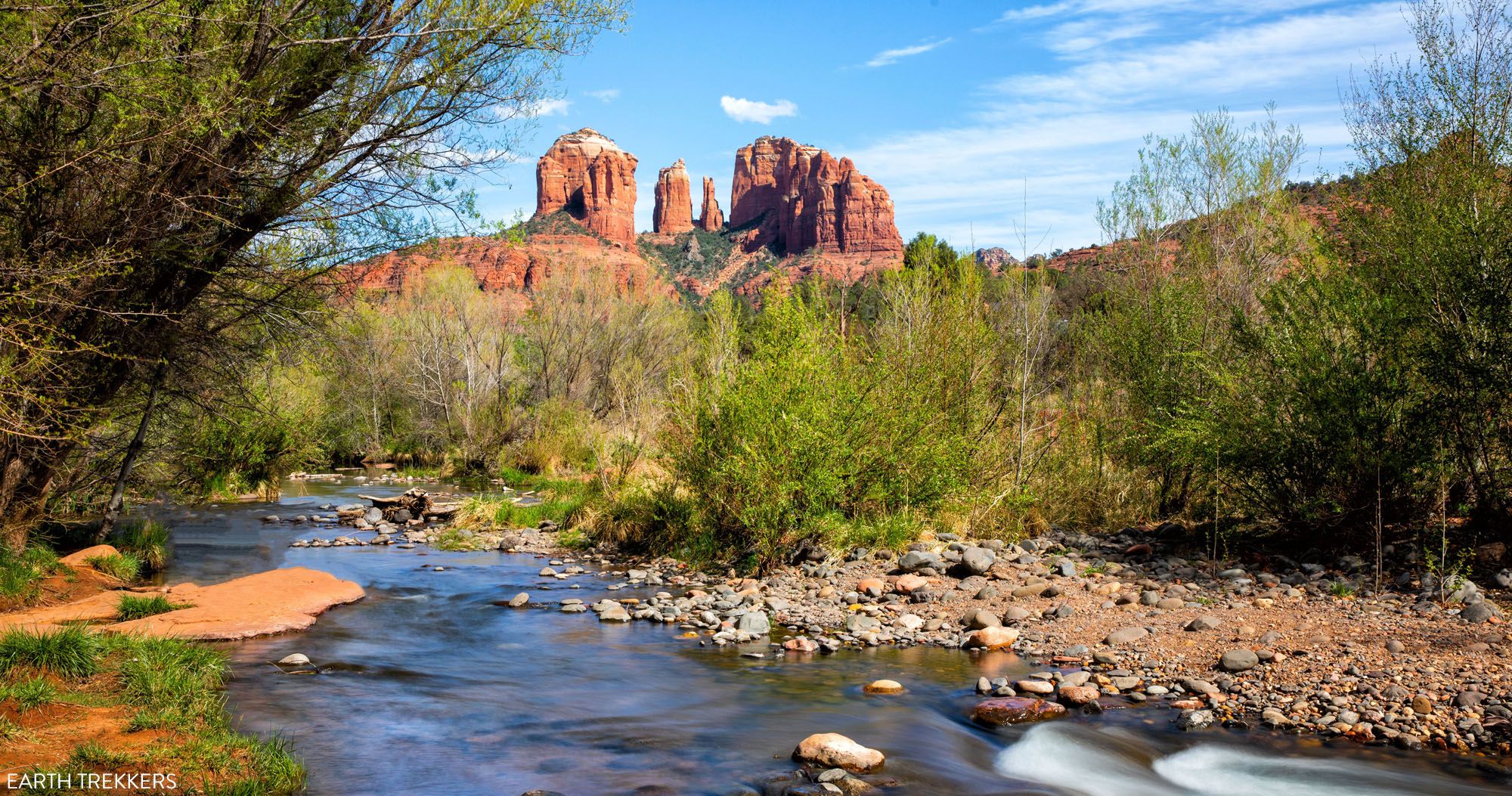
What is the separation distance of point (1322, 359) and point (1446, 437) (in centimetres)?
132

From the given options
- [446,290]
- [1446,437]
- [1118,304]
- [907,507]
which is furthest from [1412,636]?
[446,290]

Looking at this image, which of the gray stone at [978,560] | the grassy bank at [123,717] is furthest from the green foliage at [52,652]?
the gray stone at [978,560]

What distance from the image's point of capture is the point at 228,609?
357 inches


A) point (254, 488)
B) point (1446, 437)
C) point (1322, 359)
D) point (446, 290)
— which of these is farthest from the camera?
point (446, 290)

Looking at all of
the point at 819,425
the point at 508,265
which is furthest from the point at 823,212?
the point at 819,425

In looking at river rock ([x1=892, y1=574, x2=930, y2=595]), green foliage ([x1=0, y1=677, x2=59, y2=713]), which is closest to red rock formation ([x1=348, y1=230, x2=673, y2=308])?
river rock ([x1=892, y1=574, x2=930, y2=595])

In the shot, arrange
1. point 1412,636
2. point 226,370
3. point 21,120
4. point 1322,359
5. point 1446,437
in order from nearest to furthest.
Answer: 1. point 1412,636
2. point 21,120
3. point 1446,437
4. point 1322,359
5. point 226,370

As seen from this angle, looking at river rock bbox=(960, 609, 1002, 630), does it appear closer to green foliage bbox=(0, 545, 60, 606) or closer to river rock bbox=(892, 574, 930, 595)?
river rock bbox=(892, 574, 930, 595)

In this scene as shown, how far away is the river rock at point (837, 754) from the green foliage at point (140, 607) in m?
6.61

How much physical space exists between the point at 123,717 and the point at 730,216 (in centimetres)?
14072

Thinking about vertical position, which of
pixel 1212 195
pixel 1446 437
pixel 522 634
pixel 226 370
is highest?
pixel 1212 195

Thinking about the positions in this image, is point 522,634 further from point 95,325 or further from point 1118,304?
point 1118,304

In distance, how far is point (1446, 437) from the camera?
28.3 ft

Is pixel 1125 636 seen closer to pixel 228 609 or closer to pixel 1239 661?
pixel 1239 661
